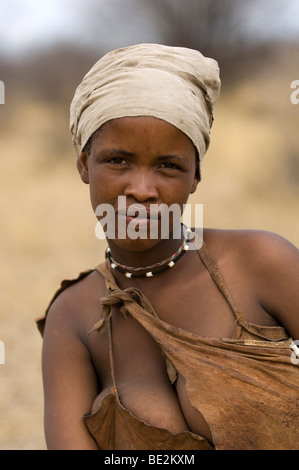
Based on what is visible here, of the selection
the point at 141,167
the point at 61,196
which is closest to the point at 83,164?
the point at 141,167

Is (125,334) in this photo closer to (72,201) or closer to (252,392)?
(252,392)

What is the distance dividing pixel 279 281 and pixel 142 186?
1.57 ft

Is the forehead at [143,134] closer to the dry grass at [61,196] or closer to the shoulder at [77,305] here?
the shoulder at [77,305]

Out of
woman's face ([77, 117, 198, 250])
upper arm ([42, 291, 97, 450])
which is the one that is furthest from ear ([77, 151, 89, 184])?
upper arm ([42, 291, 97, 450])

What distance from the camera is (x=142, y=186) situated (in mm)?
1867

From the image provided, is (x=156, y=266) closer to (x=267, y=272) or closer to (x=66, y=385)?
(x=267, y=272)

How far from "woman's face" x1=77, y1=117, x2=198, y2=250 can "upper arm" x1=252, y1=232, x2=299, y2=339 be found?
29 cm

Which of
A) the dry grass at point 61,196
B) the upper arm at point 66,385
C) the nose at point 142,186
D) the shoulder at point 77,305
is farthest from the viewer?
the dry grass at point 61,196

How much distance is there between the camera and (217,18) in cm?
1409

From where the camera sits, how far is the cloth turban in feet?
6.20

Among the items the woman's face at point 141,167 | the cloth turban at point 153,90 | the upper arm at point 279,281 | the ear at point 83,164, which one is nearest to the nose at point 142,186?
the woman's face at point 141,167

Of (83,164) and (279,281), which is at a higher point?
(83,164)

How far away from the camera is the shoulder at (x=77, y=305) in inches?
85.3

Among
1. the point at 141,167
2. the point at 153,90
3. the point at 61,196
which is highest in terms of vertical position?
the point at 153,90
